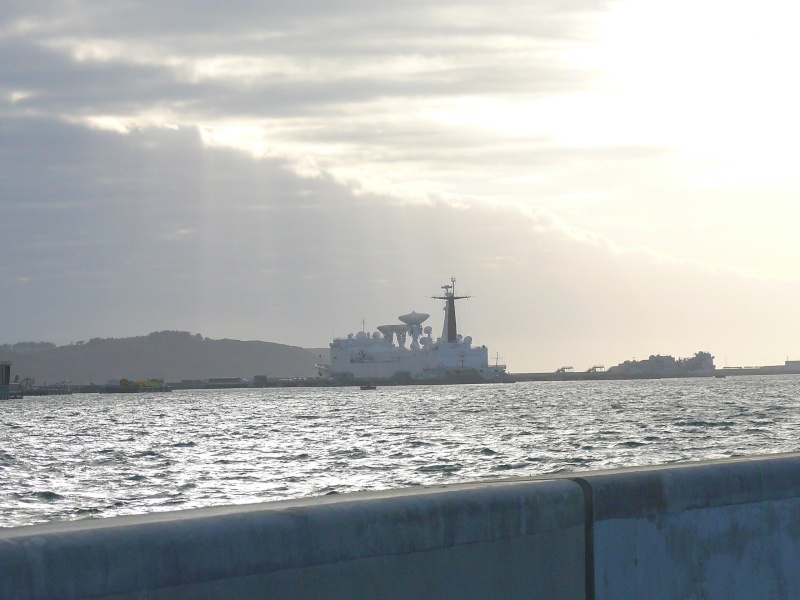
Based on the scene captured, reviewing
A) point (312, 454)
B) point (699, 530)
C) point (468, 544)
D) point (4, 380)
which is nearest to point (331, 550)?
→ point (468, 544)

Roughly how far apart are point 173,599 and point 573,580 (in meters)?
1.87

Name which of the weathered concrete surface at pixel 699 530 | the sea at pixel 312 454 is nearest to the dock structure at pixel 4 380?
the sea at pixel 312 454

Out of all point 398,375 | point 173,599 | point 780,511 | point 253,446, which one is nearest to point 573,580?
point 780,511

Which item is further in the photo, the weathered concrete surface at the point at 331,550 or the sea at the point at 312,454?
the sea at the point at 312,454

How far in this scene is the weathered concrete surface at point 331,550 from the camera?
2.97 meters

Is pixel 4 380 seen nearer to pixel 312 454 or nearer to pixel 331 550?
pixel 312 454

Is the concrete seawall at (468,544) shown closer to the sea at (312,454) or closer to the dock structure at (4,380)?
the sea at (312,454)

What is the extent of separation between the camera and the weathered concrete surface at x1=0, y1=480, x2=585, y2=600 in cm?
297

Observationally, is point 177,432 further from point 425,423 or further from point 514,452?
point 514,452

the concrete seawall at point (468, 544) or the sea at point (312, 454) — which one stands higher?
the concrete seawall at point (468, 544)

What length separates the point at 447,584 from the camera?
3.93 meters

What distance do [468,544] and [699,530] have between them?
4.63ft

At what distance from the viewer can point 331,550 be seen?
358 cm

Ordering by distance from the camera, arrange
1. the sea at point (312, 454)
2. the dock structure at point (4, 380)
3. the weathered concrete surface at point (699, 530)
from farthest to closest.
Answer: the dock structure at point (4, 380) < the sea at point (312, 454) < the weathered concrete surface at point (699, 530)
